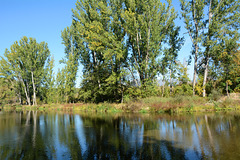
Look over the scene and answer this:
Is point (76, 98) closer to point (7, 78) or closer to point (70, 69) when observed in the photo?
point (70, 69)

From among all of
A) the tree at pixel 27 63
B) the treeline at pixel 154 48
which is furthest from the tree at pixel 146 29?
the tree at pixel 27 63

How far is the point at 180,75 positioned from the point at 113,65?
10.9m

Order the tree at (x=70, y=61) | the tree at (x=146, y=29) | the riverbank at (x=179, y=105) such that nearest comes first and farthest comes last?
the riverbank at (x=179, y=105) < the tree at (x=146, y=29) < the tree at (x=70, y=61)

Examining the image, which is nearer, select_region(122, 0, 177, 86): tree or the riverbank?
the riverbank

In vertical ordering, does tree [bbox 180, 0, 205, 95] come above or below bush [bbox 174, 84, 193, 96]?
above

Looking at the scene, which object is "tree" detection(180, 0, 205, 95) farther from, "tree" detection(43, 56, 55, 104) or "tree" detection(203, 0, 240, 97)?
"tree" detection(43, 56, 55, 104)

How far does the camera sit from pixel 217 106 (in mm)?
21938

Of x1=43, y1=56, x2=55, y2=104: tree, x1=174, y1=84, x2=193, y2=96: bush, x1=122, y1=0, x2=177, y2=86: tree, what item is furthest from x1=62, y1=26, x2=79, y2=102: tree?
x1=174, y1=84, x2=193, y2=96: bush

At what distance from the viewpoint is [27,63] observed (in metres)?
42.6

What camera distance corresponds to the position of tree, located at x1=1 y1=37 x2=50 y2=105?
42.8 metres

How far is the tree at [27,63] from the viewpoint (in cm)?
4275

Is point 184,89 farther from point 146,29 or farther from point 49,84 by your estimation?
point 49,84

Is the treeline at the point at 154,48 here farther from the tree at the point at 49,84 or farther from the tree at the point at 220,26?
the tree at the point at 49,84

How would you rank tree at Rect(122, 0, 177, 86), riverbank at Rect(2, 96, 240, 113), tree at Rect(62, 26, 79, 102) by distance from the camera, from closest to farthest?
riverbank at Rect(2, 96, 240, 113)
tree at Rect(122, 0, 177, 86)
tree at Rect(62, 26, 79, 102)
